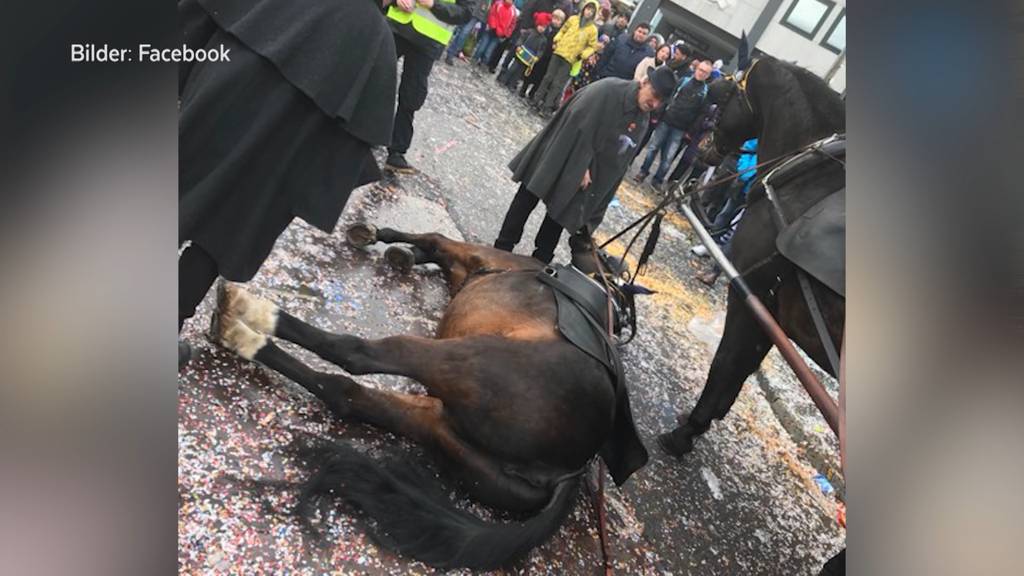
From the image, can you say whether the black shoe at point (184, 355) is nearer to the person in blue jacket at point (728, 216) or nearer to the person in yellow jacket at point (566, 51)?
the person in blue jacket at point (728, 216)

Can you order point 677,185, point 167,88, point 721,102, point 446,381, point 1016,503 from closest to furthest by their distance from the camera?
point 1016,503 → point 167,88 → point 446,381 → point 677,185 → point 721,102

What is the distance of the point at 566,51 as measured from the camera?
32.5 ft

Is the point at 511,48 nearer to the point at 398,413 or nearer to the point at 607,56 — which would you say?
the point at 607,56

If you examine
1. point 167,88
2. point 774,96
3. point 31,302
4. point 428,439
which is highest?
point 774,96

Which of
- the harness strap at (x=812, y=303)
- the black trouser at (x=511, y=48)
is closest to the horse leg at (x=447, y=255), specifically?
the harness strap at (x=812, y=303)

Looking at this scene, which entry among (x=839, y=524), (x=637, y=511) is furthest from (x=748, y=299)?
(x=839, y=524)

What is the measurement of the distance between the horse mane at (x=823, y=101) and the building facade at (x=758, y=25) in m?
16.6

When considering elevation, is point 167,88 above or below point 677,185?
above

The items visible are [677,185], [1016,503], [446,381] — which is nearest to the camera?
[1016,503]

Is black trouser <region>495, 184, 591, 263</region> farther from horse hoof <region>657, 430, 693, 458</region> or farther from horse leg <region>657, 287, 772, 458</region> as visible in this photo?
horse hoof <region>657, 430, 693, 458</region>

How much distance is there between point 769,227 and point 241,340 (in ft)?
8.97

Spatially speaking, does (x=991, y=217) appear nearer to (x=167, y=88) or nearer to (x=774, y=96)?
(x=167, y=88)

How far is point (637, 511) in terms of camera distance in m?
3.03

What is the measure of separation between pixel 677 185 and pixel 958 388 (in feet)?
11.8
